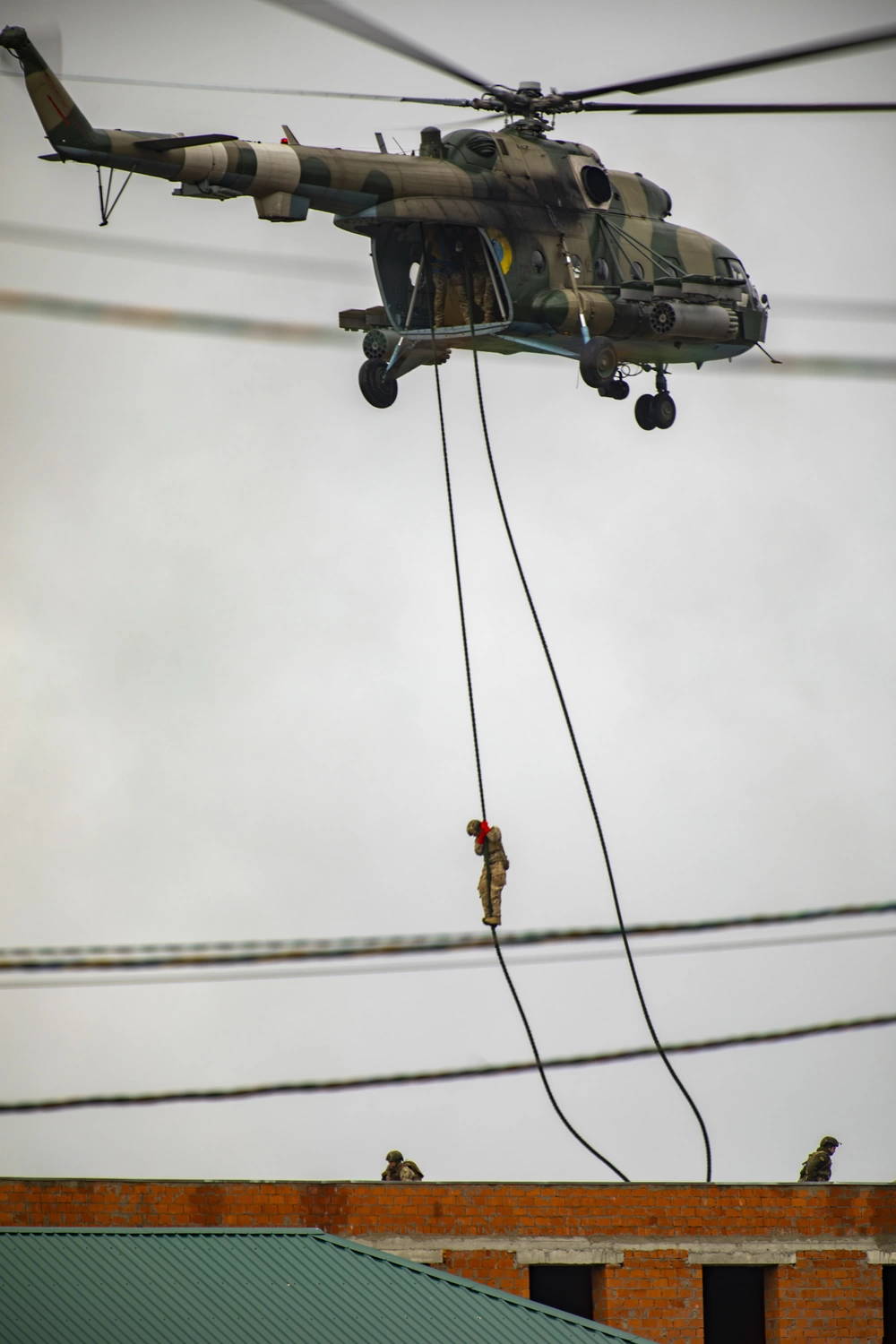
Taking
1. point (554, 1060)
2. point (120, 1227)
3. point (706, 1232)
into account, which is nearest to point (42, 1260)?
point (120, 1227)

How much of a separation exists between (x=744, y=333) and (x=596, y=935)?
1404 cm

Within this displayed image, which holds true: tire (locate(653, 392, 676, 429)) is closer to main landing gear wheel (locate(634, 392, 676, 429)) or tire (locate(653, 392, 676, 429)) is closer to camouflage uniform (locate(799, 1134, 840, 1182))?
main landing gear wheel (locate(634, 392, 676, 429))

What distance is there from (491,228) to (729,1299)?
13.0m

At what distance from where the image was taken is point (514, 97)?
36688mm

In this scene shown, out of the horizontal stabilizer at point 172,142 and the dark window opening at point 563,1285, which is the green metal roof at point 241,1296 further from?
the horizontal stabilizer at point 172,142

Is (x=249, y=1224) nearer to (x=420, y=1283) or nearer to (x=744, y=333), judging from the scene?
(x=420, y=1283)

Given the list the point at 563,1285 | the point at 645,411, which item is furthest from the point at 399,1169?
the point at 645,411

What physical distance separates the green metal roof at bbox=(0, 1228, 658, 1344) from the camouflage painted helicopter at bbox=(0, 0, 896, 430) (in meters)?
11.0

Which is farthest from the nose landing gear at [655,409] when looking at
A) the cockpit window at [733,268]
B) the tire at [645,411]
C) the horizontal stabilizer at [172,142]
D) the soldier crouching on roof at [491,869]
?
the horizontal stabilizer at [172,142]

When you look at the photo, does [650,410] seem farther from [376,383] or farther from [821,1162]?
[821,1162]

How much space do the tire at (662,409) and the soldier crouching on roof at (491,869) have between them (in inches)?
256

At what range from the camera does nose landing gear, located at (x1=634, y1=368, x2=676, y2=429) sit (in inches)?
1522

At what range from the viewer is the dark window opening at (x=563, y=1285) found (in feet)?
111

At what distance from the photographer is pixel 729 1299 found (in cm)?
3419
